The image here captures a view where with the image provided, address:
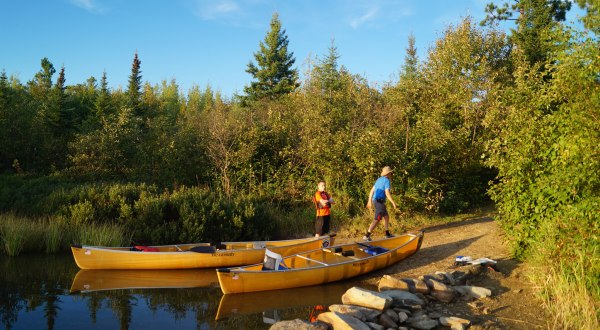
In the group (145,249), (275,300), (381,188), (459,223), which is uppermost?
(381,188)

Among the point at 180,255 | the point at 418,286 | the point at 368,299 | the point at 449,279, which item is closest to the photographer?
the point at 368,299

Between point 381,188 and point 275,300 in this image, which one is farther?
point 381,188

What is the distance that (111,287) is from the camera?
31.2 feet

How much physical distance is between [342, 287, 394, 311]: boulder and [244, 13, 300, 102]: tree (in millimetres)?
31606

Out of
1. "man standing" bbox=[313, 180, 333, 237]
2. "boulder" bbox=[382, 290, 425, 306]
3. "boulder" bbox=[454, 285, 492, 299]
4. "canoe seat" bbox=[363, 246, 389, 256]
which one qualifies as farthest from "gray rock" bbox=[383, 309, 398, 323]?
"man standing" bbox=[313, 180, 333, 237]

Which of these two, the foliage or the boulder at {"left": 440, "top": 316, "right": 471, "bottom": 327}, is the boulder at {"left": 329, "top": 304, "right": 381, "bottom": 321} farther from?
the foliage

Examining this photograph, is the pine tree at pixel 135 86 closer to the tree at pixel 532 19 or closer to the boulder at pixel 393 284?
the tree at pixel 532 19

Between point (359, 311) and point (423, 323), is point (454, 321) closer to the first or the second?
point (423, 323)

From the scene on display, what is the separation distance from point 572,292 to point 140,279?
26.8 ft

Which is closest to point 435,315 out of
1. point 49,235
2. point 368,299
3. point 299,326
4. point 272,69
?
point 368,299

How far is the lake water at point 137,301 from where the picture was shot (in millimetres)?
7578

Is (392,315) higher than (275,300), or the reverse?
(392,315)

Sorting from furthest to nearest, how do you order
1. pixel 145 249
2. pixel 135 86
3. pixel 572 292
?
pixel 135 86, pixel 145 249, pixel 572 292

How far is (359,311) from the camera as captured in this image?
6.77 meters
